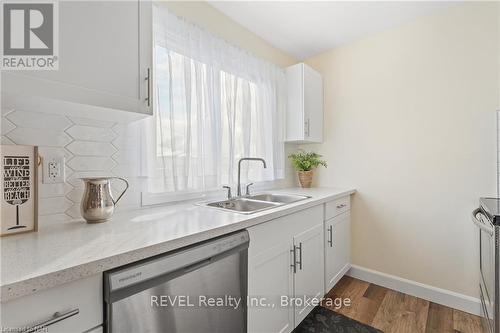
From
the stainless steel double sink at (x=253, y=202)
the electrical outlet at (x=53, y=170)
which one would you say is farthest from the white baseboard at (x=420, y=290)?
the electrical outlet at (x=53, y=170)

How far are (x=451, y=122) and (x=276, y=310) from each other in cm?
197

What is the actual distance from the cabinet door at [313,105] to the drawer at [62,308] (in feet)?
6.86

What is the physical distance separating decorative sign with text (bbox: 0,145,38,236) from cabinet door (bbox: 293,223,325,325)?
1.35 metres

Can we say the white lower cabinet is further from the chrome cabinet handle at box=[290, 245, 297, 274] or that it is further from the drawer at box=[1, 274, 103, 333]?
the drawer at box=[1, 274, 103, 333]

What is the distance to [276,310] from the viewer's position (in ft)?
4.46

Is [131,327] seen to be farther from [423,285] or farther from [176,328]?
[423,285]

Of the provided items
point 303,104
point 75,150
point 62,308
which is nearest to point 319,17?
point 303,104

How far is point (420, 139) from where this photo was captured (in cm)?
203

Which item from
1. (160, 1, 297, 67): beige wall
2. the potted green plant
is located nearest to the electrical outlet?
(160, 1, 297, 67): beige wall

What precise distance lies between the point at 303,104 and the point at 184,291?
198 cm

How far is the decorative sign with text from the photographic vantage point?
0.88 metres

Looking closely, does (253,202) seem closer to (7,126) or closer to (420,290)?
(7,126)

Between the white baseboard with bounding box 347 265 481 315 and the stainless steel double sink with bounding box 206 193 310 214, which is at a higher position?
the stainless steel double sink with bounding box 206 193 310 214

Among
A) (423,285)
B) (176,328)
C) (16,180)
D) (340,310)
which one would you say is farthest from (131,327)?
(423,285)
